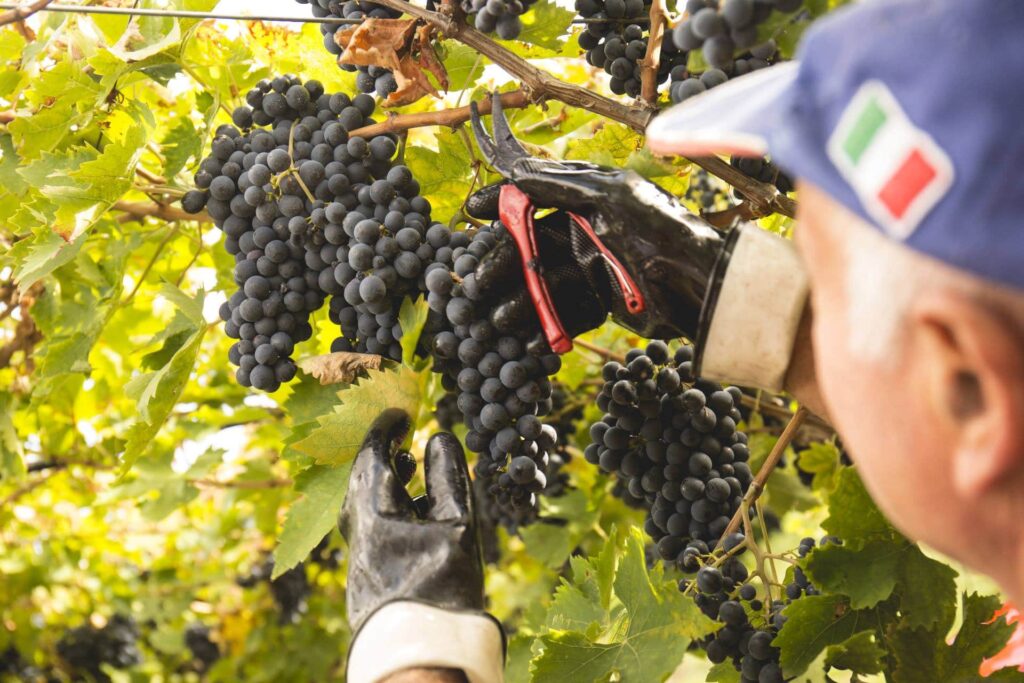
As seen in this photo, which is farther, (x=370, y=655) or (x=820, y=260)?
(x=370, y=655)

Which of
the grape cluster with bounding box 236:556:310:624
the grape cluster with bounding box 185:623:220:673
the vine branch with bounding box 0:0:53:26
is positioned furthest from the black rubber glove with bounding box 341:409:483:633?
the grape cluster with bounding box 185:623:220:673

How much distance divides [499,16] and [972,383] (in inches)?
28.2

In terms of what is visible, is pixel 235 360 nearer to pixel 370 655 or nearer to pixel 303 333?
pixel 303 333

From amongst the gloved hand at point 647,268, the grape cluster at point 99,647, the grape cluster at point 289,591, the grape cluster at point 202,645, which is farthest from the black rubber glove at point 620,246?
the grape cluster at point 99,647

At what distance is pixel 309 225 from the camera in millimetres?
1167

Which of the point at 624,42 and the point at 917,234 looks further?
the point at 624,42

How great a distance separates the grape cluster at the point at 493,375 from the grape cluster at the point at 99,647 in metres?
2.46

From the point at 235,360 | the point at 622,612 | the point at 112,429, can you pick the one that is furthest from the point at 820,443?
the point at 112,429

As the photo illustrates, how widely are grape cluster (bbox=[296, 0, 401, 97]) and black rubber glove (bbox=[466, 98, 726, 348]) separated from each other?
Answer: 26 cm

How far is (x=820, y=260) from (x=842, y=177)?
0.07 metres

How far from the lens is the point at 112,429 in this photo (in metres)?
2.25

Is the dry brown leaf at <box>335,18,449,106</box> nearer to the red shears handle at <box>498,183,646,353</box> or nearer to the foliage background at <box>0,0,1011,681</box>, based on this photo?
the foliage background at <box>0,0,1011,681</box>

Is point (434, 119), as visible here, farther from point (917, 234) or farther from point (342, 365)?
point (917, 234)

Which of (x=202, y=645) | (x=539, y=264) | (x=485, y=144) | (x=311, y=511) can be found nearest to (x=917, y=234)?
(x=539, y=264)
